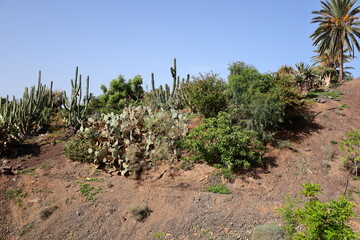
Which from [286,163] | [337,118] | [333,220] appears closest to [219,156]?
[286,163]

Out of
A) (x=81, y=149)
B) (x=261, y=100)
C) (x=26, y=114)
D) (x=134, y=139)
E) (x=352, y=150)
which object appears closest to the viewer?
(x=352, y=150)

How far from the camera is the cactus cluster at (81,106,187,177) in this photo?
437 inches

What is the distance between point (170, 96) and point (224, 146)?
7.26 metres

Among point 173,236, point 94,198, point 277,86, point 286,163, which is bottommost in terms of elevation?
point 173,236

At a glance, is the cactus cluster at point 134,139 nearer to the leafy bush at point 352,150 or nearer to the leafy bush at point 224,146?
the leafy bush at point 224,146

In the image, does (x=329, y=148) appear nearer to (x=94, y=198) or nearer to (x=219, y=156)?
(x=219, y=156)

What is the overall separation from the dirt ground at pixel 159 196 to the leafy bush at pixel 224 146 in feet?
1.64

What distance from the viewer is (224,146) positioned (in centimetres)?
1052

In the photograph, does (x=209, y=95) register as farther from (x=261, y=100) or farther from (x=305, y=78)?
(x=305, y=78)

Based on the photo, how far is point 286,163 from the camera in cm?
1132

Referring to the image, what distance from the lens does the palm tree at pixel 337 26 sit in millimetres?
22641

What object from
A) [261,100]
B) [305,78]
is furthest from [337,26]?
[261,100]

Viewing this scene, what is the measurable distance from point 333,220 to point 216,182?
6038 mm

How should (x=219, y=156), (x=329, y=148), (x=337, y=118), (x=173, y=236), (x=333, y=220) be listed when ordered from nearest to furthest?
(x=333, y=220)
(x=173, y=236)
(x=219, y=156)
(x=329, y=148)
(x=337, y=118)
